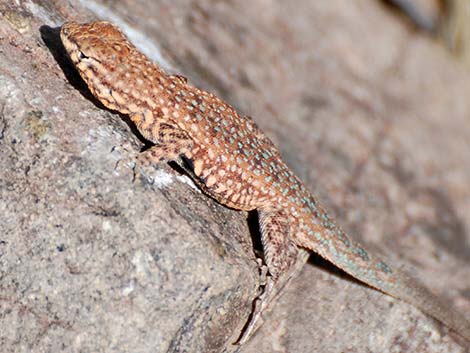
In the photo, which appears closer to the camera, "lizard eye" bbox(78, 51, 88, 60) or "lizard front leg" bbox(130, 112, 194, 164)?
"lizard eye" bbox(78, 51, 88, 60)

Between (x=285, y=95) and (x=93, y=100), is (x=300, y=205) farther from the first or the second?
(x=285, y=95)

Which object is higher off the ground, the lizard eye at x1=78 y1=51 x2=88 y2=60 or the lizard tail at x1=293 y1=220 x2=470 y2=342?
the lizard eye at x1=78 y1=51 x2=88 y2=60

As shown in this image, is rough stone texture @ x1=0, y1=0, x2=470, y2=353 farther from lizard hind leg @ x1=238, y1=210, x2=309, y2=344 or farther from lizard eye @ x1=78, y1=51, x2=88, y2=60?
lizard eye @ x1=78, y1=51, x2=88, y2=60

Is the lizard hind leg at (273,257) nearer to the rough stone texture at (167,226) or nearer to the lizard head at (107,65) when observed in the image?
the rough stone texture at (167,226)

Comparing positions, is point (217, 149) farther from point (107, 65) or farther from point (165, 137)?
point (107, 65)

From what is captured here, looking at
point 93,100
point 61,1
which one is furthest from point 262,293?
point 61,1

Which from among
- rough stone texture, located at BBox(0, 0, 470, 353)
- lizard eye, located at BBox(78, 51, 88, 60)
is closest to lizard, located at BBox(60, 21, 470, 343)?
lizard eye, located at BBox(78, 51, 88, 60)

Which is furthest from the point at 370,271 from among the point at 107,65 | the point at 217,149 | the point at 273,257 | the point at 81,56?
the point at 81,56

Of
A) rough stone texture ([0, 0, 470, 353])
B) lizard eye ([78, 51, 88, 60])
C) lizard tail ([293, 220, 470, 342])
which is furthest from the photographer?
lizard tail ([293, 220, 470, 342])
